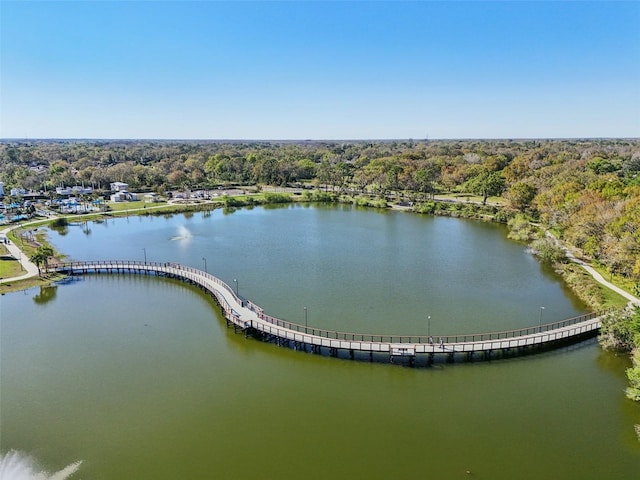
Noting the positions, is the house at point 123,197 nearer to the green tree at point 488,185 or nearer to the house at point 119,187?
the house at point 119,187

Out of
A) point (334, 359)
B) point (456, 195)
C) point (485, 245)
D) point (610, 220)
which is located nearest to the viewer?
point (334, 359)

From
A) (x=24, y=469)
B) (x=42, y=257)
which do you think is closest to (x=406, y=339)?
(x=24, y=469)

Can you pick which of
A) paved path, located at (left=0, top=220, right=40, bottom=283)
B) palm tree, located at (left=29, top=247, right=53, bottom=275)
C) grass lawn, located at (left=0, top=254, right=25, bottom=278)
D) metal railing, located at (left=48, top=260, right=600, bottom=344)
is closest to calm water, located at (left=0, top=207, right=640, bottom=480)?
metal railing, located at (left=48, top=260, right=600, bottom=344)

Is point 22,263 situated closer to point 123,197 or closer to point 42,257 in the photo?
point 42,257

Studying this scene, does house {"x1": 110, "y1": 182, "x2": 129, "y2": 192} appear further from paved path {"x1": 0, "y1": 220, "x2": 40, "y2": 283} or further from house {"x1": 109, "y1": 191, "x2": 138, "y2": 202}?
paved path {"x1": 0, "y1": 220, "x2": 40, "y2": 283}

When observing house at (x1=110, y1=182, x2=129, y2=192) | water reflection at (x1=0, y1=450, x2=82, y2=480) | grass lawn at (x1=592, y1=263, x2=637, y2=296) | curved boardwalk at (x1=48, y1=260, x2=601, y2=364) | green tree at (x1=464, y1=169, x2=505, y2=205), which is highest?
green tree at (x1=464, y1=169, x2=505, y2=205)

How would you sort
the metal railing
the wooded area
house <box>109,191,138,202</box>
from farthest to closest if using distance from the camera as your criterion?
house <box>109,191,138,202</box> → the wooded area → the metal railing

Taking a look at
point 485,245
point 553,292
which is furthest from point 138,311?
point 485,245

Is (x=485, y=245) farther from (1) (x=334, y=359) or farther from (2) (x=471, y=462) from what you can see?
(2) (x=471, y=462)
